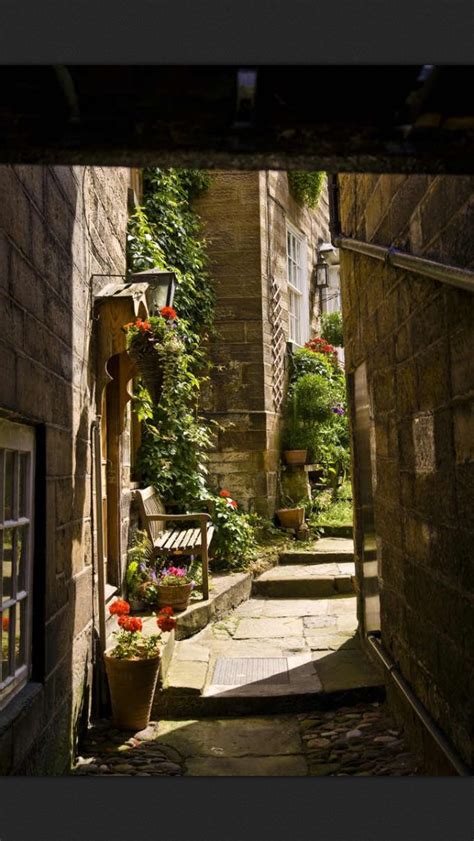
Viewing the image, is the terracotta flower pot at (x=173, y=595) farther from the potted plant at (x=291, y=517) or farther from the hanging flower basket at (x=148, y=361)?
the potted plant at (x=291, y=517)

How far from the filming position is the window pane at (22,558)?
9.48ft

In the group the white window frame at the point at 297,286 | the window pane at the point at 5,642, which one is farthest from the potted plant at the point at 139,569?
the white window frame at the point at 297,286

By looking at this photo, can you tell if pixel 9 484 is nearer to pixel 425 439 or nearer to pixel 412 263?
pixel 425 439

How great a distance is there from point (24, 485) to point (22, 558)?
31 cm

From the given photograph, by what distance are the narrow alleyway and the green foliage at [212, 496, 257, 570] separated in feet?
4.67

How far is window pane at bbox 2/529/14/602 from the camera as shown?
2680 mm

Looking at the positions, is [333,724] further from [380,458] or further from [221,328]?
[221,328]

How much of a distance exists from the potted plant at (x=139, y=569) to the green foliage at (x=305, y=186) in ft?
21.8

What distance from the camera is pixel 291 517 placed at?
8.59 meters

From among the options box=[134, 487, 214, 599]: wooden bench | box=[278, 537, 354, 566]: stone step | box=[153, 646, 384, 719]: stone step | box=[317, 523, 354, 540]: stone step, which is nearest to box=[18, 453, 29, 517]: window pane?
box=[153, 646, 384, 719]: stone step

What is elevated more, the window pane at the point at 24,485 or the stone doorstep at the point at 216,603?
the window pane at the point at 24,485

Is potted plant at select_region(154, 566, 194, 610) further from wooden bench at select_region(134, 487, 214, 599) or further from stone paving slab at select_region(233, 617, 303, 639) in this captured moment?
stone paving slab at select_region(233, 617, 303, 639)

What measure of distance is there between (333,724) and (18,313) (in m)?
2.99

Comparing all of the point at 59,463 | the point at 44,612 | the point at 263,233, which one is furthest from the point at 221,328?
the point at 44,612
